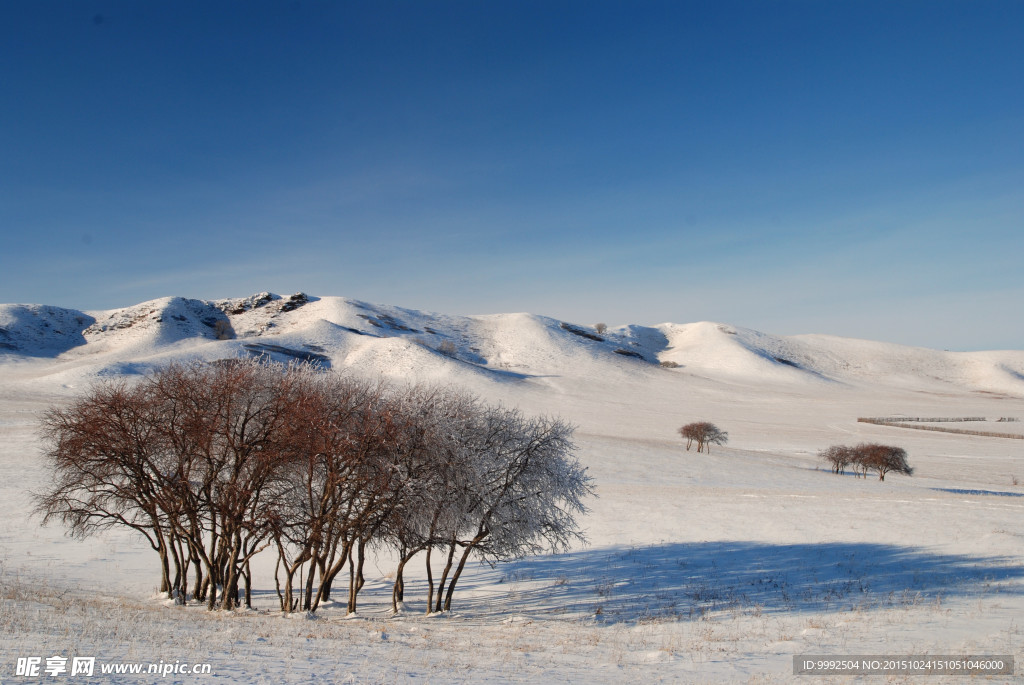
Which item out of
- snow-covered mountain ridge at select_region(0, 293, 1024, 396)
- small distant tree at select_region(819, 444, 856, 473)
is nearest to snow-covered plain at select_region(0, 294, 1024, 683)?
small distant tree at select_region(819, 444, 856, 473)

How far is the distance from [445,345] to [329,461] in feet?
379

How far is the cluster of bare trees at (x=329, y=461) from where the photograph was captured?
14680 millimetres

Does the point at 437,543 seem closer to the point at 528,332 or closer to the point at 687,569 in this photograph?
the point at 687,569

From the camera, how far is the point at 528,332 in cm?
16088

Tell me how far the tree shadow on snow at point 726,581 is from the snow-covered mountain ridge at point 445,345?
82.0m

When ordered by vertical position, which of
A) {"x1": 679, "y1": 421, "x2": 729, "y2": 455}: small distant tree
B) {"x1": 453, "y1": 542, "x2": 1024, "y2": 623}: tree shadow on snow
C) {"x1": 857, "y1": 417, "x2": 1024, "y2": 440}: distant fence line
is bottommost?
{"x1": 453, "y1": 542, "x2": 1024, "y2": 623}: tree shadow on snow

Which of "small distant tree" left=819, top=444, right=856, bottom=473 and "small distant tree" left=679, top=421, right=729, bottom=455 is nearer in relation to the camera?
"small distant tree" left=819, top=444, right=856, bottom=473

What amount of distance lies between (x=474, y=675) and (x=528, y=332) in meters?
152

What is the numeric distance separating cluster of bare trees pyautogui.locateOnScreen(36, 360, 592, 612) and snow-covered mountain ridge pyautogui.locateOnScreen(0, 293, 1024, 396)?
84.9m

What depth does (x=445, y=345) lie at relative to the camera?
12962 centimetres

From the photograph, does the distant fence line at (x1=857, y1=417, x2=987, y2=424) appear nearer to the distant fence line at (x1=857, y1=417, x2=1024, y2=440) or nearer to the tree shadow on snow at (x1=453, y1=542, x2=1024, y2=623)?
the distant fence line at (x1=857, y1=417, x2=1024, y2=440)

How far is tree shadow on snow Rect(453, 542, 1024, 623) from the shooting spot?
15.5 metres

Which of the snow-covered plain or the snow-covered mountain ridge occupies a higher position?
the snow-covered mountain ridge

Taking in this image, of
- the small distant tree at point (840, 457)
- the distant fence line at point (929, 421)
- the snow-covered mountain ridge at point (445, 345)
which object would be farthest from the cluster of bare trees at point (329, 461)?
the snow-covered mountain ridge at point (445, 345)
